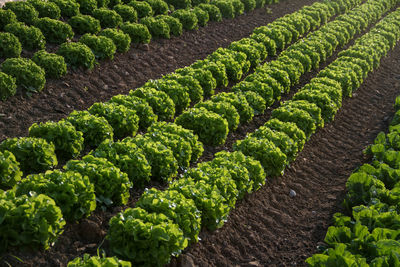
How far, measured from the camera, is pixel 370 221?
7805 millimetres

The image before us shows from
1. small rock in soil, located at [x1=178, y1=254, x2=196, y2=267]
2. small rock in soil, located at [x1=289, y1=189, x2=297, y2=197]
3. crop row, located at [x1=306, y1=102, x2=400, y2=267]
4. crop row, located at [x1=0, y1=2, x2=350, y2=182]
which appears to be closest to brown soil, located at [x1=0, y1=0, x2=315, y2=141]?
crop row, located at [x1=0, y1=2, x2=350, y2=182]

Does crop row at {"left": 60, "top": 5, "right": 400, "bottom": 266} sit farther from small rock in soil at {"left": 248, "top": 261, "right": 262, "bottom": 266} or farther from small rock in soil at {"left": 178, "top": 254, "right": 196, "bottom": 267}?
small rock in soil at {"left": 248, "top": 261, "right": 262, "bottom": 266}

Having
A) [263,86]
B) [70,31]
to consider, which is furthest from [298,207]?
[70,31]

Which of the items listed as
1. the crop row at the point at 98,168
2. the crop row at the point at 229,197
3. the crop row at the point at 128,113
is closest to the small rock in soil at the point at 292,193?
the crop row at the point at 229,197

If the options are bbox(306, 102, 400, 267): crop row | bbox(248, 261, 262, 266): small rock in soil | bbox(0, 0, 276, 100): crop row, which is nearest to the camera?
bbox(306, 102, 400, 267): crop row

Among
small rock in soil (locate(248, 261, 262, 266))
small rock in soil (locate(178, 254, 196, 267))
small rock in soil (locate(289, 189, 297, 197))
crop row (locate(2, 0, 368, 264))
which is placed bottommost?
small rock in soil (locate(248, 261, 262, 266))

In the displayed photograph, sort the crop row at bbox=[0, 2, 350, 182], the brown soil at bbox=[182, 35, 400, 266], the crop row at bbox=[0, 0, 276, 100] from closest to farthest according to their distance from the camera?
1. the brown soil at bbox=[182, 35, 400, 266]
2. the crop row at bbox=[0, 2, 350, 182]
3. the crop row at bbox=[0, 0, 276, 100]

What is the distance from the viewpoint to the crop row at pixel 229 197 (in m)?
6.46

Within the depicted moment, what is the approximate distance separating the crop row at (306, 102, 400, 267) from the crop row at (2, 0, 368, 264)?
5.99 feet

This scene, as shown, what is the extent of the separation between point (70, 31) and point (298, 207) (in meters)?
8.59

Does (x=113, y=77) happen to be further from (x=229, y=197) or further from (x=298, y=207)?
(x=298, y=207)

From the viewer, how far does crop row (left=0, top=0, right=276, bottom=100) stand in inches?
433

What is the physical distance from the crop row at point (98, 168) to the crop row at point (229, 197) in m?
0.14

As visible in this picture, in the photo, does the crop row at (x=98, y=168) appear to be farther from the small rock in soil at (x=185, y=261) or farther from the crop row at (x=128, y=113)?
the small rock in soil at (x=185, y=261)
